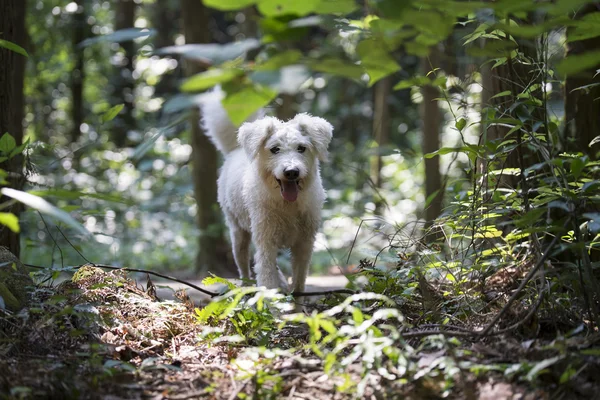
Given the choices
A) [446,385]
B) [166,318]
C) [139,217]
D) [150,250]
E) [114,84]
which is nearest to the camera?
[446,385]

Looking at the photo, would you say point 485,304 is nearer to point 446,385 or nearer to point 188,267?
point 446,385

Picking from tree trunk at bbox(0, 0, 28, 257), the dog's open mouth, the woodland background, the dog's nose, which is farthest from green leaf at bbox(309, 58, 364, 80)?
tree trunk at bbox(0, 0, 28, 257)

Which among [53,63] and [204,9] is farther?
[53,63]

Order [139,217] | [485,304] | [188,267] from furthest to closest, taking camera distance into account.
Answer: [139,217] → [188,267] → [485,304]

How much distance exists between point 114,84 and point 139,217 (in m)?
4.08

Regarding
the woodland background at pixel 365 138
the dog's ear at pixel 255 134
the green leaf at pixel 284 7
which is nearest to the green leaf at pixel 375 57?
the woodland background at pixel 365 138

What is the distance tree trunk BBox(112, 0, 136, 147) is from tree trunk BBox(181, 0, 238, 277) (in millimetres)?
7053

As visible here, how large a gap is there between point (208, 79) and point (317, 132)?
11.6 feet

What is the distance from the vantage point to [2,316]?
3312 mm

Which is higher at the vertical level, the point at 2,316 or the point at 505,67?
the point at 505,67

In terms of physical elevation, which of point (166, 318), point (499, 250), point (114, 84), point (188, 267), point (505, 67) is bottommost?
point (188, 267)

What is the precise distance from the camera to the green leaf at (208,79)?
1.80m

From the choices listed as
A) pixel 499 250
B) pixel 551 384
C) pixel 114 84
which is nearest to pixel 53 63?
pixel 114 84

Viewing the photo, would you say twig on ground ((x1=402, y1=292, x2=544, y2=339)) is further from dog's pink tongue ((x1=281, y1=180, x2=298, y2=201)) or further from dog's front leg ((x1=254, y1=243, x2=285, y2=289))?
dog's front leg ((x1=254, y1=243, x2=285, y2=289))
